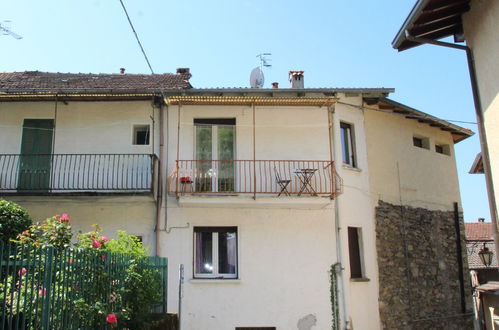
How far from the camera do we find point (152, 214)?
1250 centimetres

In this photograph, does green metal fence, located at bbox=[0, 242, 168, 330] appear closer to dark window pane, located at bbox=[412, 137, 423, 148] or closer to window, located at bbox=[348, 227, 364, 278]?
window, located at bbox=[348, 227, 364, 278]

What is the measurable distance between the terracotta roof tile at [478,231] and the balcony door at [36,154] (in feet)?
99.5

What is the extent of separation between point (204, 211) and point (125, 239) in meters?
4.73

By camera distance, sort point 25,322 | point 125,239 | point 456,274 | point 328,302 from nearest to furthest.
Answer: point 25,322 < point 125,239 < point 328,302 < point 456,274

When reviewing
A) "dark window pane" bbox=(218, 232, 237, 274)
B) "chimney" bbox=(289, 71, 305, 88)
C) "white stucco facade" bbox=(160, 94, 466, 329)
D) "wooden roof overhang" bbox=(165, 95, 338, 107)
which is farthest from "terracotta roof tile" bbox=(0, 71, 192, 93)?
"dark window pane" bbox=(218, 232, 237, 274)

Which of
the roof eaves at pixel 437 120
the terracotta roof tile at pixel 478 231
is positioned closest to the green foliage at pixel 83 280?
the roof eaves at pixel 437 120

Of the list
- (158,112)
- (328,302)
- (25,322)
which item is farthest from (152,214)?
(25,322)

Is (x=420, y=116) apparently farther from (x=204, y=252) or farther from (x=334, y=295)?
(x=204, y=252)

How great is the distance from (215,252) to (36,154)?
5561 millimetres

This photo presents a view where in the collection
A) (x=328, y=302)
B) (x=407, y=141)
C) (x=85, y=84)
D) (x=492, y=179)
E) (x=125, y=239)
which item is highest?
(x=85, y=84)

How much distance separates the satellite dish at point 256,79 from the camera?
14514mm

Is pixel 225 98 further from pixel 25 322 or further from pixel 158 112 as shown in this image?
pixel 25 322

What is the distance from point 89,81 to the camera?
14.8 metres

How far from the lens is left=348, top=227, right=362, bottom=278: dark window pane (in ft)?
42.4
